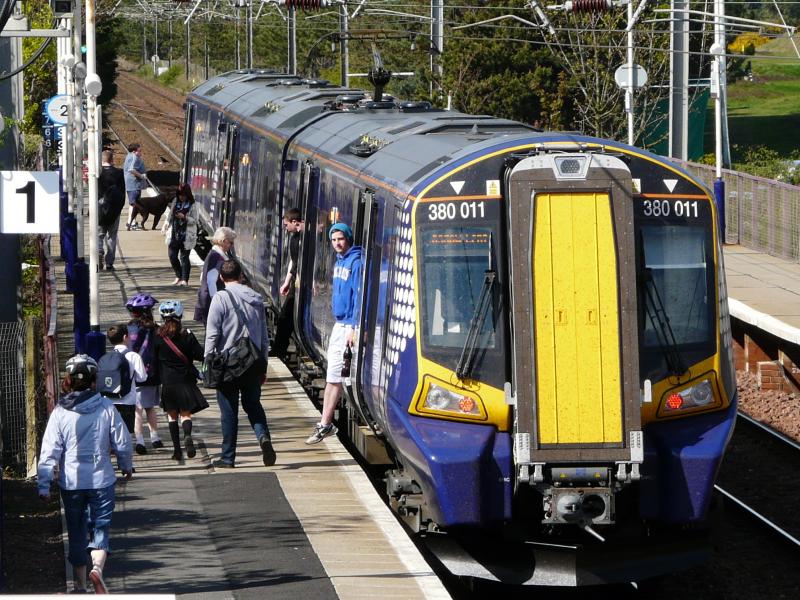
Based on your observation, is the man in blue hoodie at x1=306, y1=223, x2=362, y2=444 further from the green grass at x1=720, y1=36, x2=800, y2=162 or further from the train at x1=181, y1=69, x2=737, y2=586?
the green grass at x1=720, y1=36, x2=800, y2=162

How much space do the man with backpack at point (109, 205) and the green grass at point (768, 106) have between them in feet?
122

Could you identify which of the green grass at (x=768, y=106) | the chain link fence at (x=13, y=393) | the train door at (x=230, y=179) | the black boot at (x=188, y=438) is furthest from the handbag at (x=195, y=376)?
the green grass at (x=768, y=106)

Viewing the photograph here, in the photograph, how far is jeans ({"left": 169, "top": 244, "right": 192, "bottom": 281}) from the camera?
22.6m

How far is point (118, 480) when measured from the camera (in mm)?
12219

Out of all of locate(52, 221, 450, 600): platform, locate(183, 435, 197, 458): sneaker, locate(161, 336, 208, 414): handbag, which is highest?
locate(161, 336, 208, 414): handbag

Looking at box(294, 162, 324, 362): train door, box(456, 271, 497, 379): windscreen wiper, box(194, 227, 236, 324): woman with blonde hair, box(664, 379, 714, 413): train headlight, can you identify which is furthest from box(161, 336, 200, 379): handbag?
box(664, 379, 714, 413): train headlight

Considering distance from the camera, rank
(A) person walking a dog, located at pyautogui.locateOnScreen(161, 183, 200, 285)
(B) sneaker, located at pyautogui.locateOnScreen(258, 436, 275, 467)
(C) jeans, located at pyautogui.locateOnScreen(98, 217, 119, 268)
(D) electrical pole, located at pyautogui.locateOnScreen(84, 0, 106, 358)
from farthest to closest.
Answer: (C) jeans, located at pyautogui.locateOnScreen(98, 217, 119, 268) → (A) person walking a dog, located at pyautogui.locateOnScreen(161, 183, 200, 285) → (D) electrical pole, located at pyautogui.locateOnScreen(84, 0, 106, 358) → (B) sneaker, located at pyautogui.locateOnScreen(258, 436, 275, 467)

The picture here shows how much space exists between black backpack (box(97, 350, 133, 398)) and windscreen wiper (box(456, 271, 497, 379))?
3274 millimetres

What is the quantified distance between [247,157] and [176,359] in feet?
29.2

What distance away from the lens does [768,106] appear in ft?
266

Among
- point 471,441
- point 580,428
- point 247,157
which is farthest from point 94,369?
point 247,157

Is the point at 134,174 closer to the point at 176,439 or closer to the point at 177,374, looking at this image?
the point at 177,374

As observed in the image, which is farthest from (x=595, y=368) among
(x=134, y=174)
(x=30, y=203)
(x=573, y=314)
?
(x=134, y=174)

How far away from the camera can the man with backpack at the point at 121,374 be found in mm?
12078
